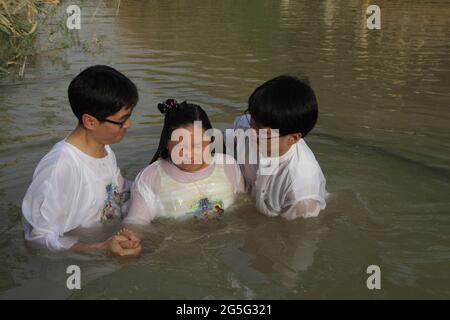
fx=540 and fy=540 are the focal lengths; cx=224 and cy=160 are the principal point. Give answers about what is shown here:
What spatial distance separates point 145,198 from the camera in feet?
11.4

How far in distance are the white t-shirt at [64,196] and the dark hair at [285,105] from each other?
1080 mm

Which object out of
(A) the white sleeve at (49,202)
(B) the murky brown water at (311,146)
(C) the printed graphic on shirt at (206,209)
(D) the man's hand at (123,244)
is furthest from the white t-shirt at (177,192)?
(A) the white sleeve at (49,202)

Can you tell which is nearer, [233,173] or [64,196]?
[64,196]

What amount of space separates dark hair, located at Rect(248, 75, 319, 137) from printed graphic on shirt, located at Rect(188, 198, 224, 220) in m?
0.69

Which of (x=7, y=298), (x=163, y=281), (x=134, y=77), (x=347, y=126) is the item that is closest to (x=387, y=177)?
(x=347, y=126)

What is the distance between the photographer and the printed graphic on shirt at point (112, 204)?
356 cm

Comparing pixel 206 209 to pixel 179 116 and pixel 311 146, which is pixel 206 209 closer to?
pixel 179 116

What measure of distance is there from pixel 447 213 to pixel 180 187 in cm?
194

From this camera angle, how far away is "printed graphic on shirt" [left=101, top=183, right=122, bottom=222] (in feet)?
11.7

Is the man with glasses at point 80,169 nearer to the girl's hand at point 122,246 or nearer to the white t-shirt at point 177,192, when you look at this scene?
the girl's hand at point 122,246

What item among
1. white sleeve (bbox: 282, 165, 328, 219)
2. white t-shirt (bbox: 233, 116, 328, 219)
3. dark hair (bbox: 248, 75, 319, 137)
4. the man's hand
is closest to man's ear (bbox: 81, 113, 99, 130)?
the man's hand

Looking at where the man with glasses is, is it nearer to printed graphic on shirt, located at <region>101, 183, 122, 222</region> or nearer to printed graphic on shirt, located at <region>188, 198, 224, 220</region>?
printed graphic on shirt, located at <region>101, 183, 122, 222</region>

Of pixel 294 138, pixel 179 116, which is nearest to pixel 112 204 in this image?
pixel 179 116

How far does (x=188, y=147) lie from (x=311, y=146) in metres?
2.32
